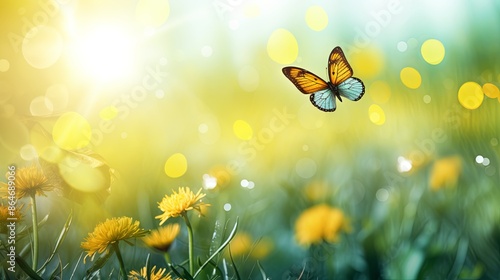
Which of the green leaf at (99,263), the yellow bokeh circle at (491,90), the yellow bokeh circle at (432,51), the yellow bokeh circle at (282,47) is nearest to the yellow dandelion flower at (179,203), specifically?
the green leaf at (99,263)

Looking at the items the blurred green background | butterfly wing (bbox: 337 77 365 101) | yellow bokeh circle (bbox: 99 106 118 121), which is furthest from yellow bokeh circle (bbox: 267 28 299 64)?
yellow bokeh circle (bbox: 99 106 118 121)

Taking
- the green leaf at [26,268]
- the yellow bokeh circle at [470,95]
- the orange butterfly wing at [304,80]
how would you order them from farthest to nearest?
the yellow bokeh circle at [470,95], the orange butterfly wing at [304,80], the green leaf at [26,268]

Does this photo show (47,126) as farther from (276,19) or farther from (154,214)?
(276,19)

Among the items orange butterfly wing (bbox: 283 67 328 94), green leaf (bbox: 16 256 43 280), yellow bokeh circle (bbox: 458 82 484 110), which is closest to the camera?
green leaf (bbox: 16 256 43 280)

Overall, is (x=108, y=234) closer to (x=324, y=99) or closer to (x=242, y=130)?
(x=242, y=130)

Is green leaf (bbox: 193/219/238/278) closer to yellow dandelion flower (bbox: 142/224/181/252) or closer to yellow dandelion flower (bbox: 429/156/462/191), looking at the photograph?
yellow dandelion flower (bbox: 142/224/181/252)

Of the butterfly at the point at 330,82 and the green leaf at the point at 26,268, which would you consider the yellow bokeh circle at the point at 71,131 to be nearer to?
the green leaf at the point at 26,268
